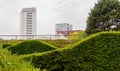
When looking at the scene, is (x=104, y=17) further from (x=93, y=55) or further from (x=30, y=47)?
(x=93, y=55)

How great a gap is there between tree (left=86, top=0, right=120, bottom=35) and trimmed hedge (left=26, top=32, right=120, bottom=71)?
3880 centimetres

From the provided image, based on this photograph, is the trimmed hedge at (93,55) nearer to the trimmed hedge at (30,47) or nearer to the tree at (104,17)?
the trimmed hedge at (30,47)

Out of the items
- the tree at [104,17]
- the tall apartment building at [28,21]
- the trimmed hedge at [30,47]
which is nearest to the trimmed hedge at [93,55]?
the trimmed hedge at [30,47]

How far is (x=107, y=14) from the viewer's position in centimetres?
5278

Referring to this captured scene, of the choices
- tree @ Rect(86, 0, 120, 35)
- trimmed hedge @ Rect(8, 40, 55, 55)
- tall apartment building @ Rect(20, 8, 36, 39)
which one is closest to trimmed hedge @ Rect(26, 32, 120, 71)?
trimmed hedge @ Rect(8, 40, 55, 55)

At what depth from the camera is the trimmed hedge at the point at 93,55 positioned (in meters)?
11.9

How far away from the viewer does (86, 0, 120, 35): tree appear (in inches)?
2037

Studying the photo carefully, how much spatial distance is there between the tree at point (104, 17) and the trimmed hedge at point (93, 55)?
38.8 m

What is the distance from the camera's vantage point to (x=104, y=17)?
52.2 m

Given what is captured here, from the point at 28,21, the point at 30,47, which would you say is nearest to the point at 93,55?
the point at 30,47

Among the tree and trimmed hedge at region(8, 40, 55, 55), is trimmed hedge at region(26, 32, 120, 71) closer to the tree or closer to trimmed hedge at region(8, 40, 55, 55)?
trimmed hedge at region(8, 40, 55, 55)

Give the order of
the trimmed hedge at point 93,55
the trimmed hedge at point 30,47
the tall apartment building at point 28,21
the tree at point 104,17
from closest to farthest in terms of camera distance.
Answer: the trimmed hedge at point 93,55 < the trimmed hedge at point 30,47 < the tree at point 104,17 < the tall apartment building at point 28,21

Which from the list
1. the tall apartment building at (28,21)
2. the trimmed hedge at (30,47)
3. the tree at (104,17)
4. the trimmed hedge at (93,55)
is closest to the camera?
the trimmed hedge at (93,55)

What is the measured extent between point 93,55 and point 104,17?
40.6m
